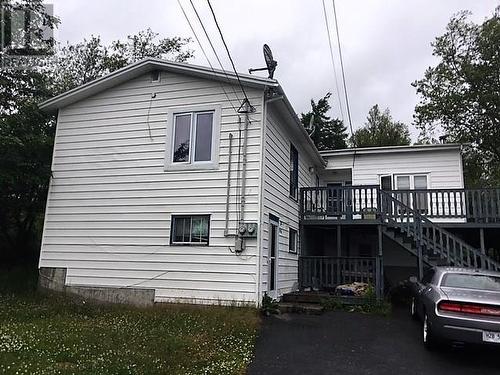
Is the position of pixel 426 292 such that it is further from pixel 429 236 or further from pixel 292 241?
pixel 292 241

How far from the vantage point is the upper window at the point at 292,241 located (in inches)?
512

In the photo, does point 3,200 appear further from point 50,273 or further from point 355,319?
point 355,319

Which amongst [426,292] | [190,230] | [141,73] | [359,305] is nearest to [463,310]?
[426,292]

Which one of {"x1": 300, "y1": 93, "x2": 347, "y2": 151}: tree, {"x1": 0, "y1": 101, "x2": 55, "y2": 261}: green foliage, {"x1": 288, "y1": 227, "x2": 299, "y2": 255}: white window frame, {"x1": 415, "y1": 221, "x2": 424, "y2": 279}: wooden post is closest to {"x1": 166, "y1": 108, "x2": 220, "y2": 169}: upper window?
{"x1": 288, "y1": 227, "x2": 299, "y2": 255}: white window frame

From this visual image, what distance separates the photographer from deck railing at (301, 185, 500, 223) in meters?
13.6

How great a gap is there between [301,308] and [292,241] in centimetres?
315

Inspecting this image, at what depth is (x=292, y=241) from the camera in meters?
13.5

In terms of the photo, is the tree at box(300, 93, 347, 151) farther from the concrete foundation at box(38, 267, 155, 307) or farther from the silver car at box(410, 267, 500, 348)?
the silver car at box(410, 267, 500, 348)

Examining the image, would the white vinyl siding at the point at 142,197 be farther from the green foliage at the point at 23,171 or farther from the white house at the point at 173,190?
the green foliage at the point at 23,171

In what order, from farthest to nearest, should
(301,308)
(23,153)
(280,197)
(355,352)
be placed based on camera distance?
(23,153) → (280,197) → (301,308) → (355,352)

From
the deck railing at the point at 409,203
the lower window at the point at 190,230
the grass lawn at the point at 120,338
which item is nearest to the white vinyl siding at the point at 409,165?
the deck railing at the point at 409,203

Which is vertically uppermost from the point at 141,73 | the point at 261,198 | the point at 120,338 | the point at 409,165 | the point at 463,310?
the point at 141,73

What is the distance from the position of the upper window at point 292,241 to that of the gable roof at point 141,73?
15.7 ft

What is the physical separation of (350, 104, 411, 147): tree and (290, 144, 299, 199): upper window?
23.8m
